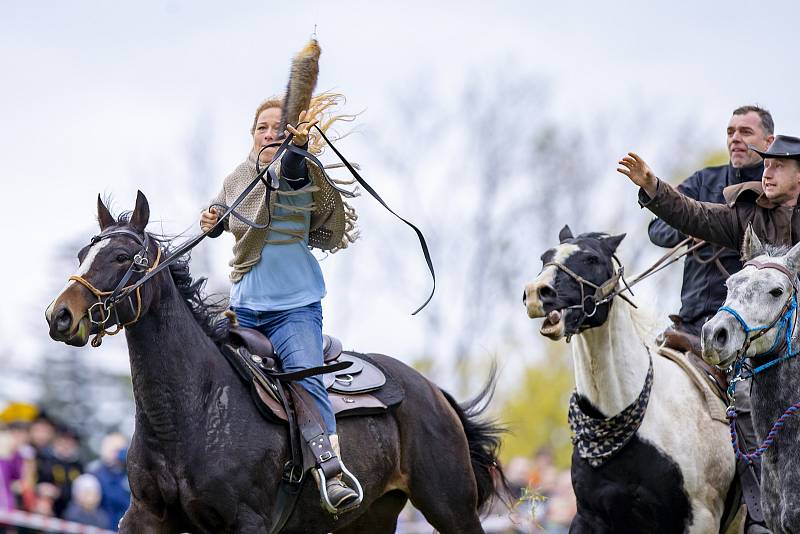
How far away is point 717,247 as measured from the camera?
348 inches

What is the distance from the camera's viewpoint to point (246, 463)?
6.86 metres

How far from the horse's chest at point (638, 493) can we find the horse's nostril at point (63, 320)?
3.78 m

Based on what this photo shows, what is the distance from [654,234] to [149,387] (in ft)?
14.6

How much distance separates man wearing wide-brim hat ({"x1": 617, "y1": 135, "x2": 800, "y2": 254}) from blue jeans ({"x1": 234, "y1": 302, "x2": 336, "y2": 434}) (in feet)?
7.31

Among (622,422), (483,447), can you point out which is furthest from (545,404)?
(622,422)

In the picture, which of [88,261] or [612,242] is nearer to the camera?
[88,261]

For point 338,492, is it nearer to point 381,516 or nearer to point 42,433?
point 381,516

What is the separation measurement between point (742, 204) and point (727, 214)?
12 cm

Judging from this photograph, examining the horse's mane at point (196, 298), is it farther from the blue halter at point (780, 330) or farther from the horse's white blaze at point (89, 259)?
the blue halter at point (780, 330)

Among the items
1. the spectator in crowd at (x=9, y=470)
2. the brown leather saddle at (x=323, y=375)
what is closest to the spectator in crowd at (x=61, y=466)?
the spectator in crowd at (x=9, y=470)

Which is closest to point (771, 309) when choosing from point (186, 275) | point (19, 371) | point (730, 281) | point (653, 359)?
point (730, 281)

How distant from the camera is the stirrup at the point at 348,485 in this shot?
702cm

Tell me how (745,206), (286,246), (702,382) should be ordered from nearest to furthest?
1. (286,246)
2. (745,206)
3. (702,382)

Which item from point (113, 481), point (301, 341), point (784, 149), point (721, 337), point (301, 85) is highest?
point (301, 85)
